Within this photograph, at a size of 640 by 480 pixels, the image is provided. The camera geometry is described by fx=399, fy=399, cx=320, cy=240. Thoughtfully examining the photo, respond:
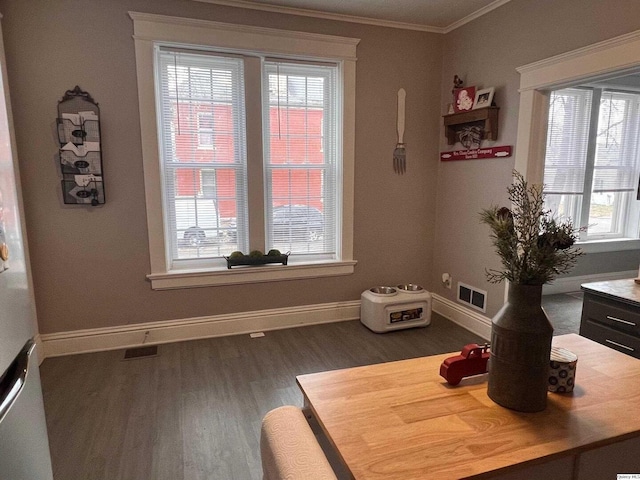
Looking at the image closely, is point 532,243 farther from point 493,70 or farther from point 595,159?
point 595,159

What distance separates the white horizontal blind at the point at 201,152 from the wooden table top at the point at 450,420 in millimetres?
2404

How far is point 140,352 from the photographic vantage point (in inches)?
123

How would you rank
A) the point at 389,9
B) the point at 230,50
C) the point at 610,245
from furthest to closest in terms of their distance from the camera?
1. the point at 610,245
2. the point at 389,9
3. the point at 230,50

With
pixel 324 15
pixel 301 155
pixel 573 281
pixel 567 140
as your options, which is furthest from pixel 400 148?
pixel 573 281

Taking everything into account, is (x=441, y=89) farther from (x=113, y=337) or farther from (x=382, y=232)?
(x=113, y=337)

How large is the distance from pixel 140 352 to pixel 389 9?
11.3 ft

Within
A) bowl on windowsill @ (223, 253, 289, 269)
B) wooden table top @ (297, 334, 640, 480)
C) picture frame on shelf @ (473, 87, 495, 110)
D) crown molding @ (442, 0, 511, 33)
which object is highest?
crown molding @ (442, 0, 511, 33)

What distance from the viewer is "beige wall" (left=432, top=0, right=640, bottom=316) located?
2527 millimetres

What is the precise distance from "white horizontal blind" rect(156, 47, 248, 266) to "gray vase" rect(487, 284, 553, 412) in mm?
2726

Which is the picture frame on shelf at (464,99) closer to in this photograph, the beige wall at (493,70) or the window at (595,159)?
the beige wall at (493,70)

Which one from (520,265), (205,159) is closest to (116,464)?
(520,265)

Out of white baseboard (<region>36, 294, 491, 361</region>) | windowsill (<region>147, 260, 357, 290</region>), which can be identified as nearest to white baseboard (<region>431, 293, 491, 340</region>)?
white baseboard (<region>36, 294, 491, 361</region>)

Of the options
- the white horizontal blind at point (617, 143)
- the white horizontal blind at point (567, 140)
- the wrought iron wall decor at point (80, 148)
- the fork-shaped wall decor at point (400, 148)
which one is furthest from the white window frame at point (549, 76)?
the wrought iron wall decor at point (80, 148)

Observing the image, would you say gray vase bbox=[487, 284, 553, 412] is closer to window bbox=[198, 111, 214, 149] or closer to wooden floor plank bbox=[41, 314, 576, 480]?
wooden floor plank bbox=[41, 314, 576, 480]
